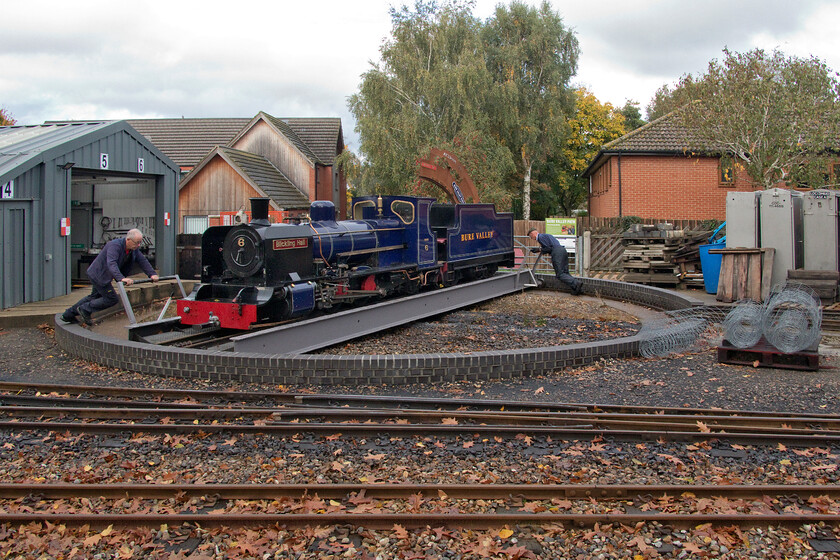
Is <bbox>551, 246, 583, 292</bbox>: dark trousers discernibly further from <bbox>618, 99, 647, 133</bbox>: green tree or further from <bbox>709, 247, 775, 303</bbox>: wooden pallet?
<bbox>618, 99, 647, 133</bbox>: green tree

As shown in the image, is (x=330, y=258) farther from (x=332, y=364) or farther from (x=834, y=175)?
(x=834, y=175)

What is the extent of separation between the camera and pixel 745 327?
8781mm

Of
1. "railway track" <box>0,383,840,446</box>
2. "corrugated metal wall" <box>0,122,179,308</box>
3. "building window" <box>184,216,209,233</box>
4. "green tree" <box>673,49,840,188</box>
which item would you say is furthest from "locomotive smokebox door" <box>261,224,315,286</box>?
"building window" <box>184,216,209,233</box>

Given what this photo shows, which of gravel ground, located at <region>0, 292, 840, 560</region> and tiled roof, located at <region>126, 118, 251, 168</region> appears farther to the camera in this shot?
tiled roof, located at <region>126, 118, 251, 168</region>

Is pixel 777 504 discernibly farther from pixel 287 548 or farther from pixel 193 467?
pixel 193 467

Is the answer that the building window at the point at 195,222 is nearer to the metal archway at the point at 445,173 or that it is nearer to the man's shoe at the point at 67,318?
the metal archway at the point at 445,173

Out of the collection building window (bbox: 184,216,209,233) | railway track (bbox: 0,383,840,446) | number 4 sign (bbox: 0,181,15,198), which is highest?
building window (bbox: 184,216,209,233)

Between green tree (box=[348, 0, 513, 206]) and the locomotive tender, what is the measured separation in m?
13.4

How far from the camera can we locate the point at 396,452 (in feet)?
17.6

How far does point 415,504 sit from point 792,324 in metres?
6.52

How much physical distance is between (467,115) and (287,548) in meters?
26.5

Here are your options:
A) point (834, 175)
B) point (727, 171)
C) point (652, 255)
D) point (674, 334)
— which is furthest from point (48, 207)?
point (834, 175)

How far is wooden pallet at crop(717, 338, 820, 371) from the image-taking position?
8.23 m

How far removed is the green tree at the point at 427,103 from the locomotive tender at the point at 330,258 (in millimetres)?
13368
